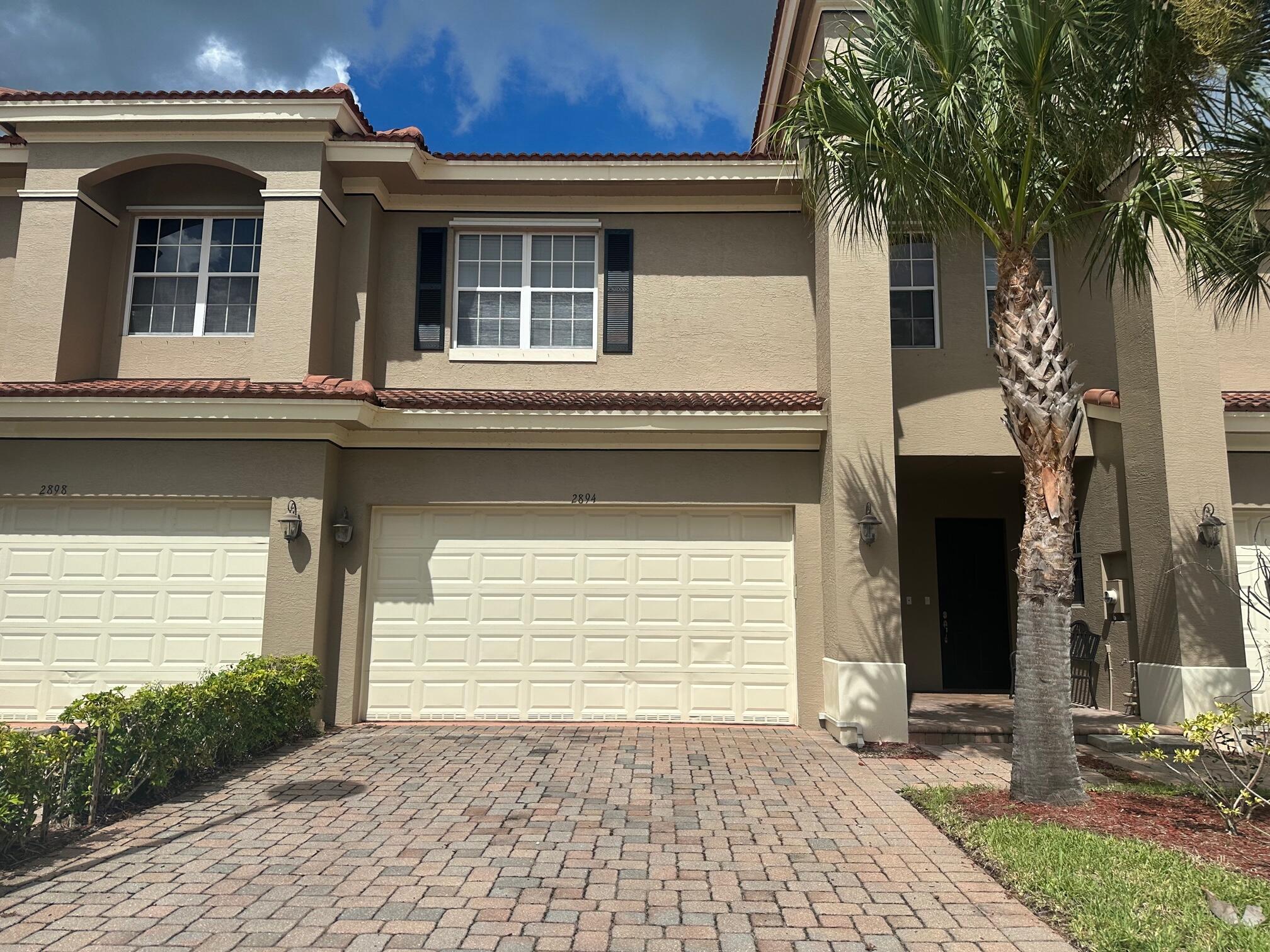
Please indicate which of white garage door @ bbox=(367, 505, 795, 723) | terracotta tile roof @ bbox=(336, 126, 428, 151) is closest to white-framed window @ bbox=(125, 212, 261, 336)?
terracotta tile roof @ bbox=(336, 126, 428, 151)

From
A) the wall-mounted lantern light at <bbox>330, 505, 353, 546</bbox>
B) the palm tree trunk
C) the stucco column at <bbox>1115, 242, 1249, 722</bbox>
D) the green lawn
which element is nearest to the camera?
the green lawn

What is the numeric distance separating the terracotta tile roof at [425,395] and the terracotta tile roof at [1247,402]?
4.74m

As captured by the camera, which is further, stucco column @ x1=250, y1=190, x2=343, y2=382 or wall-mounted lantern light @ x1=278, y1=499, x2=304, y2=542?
stucco column @ x1=250, y1=190, x2=343, y2=382

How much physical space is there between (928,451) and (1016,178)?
13.0ft

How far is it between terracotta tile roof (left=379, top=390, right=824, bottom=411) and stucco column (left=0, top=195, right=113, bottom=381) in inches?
155

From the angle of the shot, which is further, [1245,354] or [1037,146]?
[1245,354]

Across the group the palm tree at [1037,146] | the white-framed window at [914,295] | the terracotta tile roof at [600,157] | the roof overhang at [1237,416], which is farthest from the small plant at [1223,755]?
the terracotta tile roof at [600,157]

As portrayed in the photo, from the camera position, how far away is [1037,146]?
273 inches

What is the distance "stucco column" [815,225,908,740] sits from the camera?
9656 mm

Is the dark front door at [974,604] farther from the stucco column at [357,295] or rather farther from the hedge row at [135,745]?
the hedge row at [135,745]

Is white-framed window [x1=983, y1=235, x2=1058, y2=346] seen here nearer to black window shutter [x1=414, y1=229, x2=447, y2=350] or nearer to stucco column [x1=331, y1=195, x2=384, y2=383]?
black window shutter [x1=414, y1=229, x2=447, y2=350]

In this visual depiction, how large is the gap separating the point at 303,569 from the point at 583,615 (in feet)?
10.8

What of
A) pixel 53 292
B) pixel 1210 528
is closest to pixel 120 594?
pixel 53 292

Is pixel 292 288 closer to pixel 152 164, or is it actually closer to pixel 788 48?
pixel 152 164
